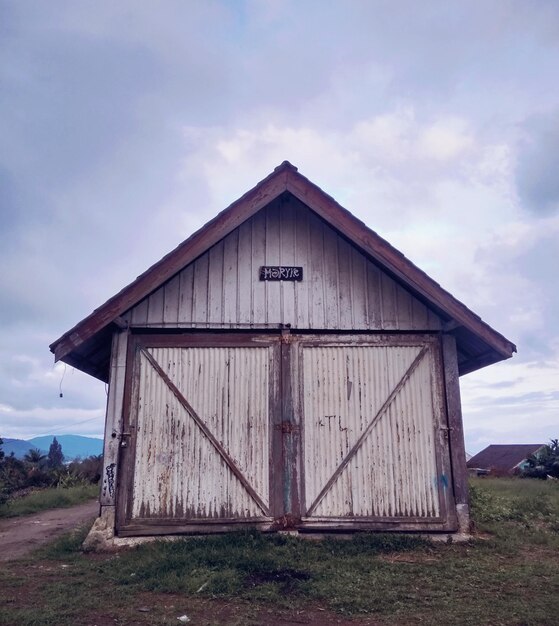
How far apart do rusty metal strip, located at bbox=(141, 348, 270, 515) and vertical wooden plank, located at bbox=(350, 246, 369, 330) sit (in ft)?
9.50

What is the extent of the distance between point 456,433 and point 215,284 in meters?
4.56

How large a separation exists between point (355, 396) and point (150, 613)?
4.62 metres

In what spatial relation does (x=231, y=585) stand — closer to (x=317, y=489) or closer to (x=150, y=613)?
(x=150, y=613)

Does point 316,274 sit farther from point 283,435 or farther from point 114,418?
point 114,418

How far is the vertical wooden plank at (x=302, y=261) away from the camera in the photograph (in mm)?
9352

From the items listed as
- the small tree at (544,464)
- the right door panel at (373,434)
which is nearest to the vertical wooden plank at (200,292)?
the right door panel at (373,434)

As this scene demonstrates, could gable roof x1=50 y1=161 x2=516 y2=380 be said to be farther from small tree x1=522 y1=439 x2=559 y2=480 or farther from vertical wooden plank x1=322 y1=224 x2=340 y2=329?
small tree x1=522 y1=439 x2=559 y2=480

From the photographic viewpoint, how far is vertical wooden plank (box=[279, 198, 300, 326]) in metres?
9.34

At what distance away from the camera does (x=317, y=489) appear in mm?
8766

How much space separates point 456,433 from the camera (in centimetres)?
906

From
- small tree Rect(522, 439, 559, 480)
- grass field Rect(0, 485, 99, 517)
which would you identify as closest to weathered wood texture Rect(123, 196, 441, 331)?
grass field Rect(0, 485, 99, 517)

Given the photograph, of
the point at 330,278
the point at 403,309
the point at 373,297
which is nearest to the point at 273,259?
the point at 330,278

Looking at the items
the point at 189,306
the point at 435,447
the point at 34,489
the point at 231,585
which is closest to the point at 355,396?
the point at 435,447

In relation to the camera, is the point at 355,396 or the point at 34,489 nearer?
the point at 355,396
